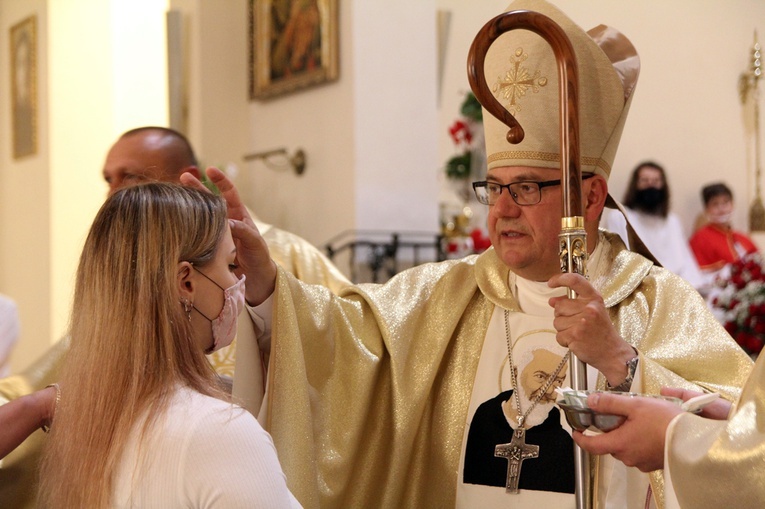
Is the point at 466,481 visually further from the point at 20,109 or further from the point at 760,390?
the point at 20,109

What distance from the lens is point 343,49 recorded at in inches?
269

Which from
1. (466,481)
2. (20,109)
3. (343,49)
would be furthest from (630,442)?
(20,109)

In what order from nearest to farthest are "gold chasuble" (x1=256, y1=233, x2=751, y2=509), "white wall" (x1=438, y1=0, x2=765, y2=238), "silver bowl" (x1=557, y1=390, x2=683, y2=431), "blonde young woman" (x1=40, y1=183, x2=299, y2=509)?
"blonde young woman" (x1=40, y1=183, x2=299, y2=509) < "silver bowl" (x1=557, y1=390, x2=683, y2=431) < "gold chasuble" (x1=256, y1=233, x2=751, y2=509) < "white wall" (x1=438, y1=0, x2=765, y2=238)

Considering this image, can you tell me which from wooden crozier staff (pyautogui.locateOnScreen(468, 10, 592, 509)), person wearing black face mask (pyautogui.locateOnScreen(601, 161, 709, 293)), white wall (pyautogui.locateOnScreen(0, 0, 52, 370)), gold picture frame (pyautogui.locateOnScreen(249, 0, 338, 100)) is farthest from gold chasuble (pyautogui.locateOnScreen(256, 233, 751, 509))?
white wall (pyautogui.locateOnScreen(0, 0, 52, 370))

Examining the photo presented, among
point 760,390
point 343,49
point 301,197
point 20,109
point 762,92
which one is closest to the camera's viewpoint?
point 760,390

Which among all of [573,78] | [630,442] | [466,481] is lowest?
[466,481]

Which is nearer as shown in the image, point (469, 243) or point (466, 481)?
point (466, 481)

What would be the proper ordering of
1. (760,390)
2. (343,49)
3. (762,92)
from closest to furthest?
(760,390)
(343,49)
(762,92)

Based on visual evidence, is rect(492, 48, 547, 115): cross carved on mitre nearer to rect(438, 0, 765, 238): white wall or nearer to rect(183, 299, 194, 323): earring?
rect(183, 299, 194, 323): earring

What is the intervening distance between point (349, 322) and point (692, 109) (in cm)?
831

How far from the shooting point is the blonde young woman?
1764 millimetres

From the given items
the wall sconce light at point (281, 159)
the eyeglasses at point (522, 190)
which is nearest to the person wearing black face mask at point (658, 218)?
the wall sconce light at point (281, 159)

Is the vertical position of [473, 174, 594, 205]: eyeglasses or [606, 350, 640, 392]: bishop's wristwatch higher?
[473, 174, 594, 205]: eyeglasses

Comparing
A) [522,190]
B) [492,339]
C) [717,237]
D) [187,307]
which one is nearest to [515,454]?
[492,339]
